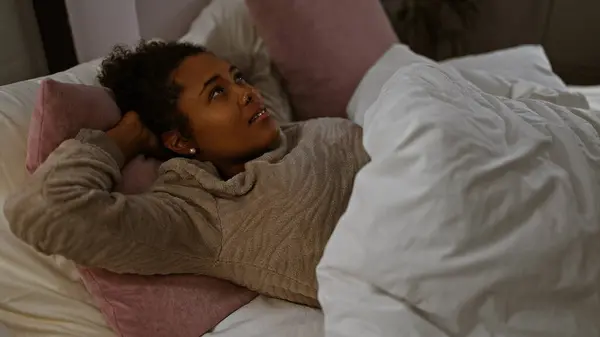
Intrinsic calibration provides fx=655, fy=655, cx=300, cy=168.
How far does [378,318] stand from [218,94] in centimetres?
52

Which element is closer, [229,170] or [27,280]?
[27,280]

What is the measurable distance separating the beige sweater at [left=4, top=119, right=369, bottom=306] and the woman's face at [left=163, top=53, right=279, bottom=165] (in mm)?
60

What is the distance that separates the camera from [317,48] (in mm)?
1547

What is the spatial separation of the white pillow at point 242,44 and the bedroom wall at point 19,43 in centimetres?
32

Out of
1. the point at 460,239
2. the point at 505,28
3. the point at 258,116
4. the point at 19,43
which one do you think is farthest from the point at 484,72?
the point at 505,28

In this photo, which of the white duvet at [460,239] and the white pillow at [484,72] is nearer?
the white duvet at [460,239]

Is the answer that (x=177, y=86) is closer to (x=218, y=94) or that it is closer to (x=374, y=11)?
(x=218, y=94)

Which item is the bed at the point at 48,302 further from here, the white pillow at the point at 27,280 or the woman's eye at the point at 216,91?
the woman's eye at the point at 216,91

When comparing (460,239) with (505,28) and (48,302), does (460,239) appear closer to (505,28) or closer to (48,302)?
(48,302)

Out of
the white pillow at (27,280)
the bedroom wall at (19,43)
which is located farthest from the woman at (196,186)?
the bedroom wall at (19,43)

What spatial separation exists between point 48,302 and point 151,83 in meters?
0.41

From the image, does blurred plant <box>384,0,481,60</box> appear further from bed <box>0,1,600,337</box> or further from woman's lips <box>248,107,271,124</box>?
bed <box>0,1,600,337</box>

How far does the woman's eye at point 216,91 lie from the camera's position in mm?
1126

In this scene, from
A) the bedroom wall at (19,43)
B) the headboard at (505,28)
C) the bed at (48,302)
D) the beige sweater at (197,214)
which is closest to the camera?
the beige sweater at (197,214)
